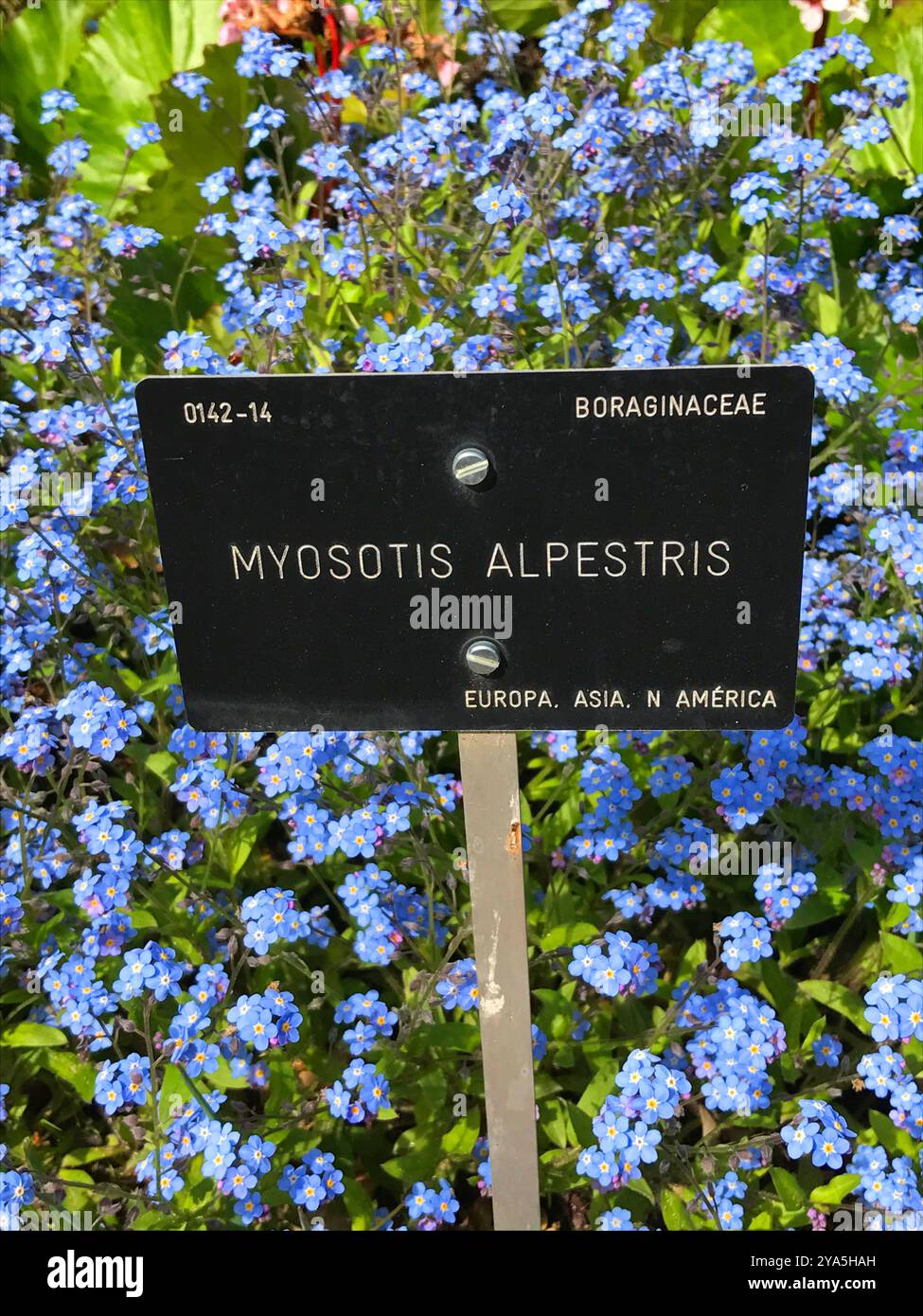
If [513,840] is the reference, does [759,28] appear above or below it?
above

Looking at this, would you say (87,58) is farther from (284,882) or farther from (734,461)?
(734,461)

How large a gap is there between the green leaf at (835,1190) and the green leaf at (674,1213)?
0.23 metres

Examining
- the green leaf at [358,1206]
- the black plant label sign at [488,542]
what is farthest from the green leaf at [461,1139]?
the black plant label sign at [488,542]

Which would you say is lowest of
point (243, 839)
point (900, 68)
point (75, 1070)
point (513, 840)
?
point (75, 1070)

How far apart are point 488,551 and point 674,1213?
125 cm

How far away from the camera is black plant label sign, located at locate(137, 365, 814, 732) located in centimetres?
164

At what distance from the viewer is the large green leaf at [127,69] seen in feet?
15.2

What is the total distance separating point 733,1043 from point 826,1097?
0.39 m

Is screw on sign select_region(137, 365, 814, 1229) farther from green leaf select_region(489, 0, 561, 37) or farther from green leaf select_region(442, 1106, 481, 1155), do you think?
green leaf select_region(489, 0, 561, 37)

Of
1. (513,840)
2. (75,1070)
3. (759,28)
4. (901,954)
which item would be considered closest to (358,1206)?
(75,1070)

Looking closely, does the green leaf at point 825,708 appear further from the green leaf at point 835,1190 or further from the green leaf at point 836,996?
the green leaf at point 835,1190

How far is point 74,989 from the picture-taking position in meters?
2.28

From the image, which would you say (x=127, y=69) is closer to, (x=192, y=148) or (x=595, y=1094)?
(x=192, y=148)

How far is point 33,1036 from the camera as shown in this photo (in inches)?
97.7
